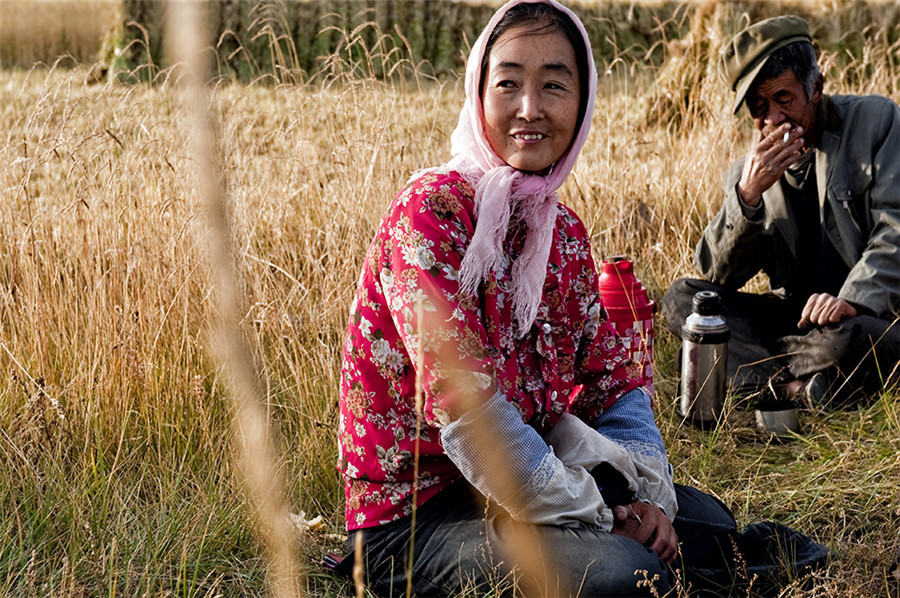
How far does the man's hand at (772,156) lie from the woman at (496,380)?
1.56 meters

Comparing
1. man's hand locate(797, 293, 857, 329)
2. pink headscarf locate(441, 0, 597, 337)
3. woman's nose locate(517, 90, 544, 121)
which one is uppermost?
woman's nose locate(517, 90, 544, 121)

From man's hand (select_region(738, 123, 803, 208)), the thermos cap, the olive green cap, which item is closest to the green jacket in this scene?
man's hand (select_region(738, 123, 803, 208))

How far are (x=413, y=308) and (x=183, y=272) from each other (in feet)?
4.89

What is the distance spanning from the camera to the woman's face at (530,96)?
210 centimetres

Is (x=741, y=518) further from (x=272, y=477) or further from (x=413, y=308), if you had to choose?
(x=272, y=477)

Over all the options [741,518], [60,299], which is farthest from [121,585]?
[741,518]

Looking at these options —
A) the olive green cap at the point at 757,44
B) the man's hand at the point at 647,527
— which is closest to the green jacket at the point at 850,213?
the olive green cap at the point at 757,44

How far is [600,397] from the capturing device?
2.42 meters

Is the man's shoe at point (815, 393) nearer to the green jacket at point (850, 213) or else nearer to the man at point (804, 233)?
the man at point (804, 233)

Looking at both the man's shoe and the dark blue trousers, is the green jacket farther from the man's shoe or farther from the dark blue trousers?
the dark blue trousers

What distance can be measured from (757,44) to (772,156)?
1.38 ft

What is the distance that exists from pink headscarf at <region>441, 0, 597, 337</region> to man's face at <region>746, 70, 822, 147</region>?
64.9 inches

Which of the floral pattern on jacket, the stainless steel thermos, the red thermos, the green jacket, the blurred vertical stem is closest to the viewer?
the blurred vertical stem

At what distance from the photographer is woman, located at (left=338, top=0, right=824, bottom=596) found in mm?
1956
